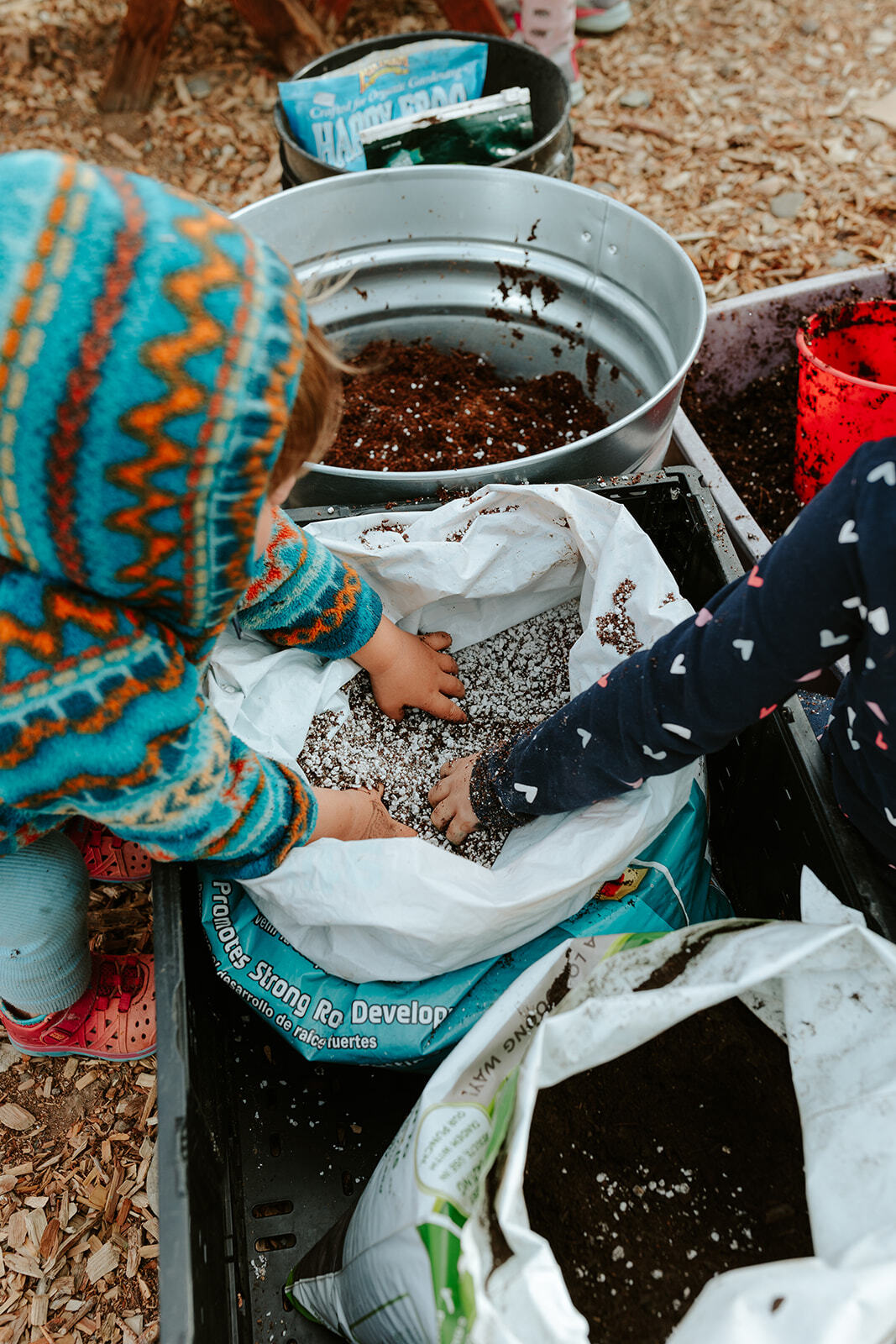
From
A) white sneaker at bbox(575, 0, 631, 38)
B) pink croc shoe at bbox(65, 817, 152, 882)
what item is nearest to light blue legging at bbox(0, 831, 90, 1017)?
pink croc shoe at bbox(65, 817, 152, 882)

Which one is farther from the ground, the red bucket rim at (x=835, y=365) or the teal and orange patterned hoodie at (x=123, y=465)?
the teal and orange patterned hoodie at (x=123, y=465)

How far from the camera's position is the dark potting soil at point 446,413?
123 centimetres

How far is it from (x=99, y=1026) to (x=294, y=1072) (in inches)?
11.9

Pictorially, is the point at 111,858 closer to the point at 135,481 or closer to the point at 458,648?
the point at 458,648

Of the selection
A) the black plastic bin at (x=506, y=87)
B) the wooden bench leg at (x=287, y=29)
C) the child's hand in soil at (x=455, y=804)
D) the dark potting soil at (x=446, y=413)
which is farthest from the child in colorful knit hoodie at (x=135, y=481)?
the wooden bench leg at (x=287, y=29)

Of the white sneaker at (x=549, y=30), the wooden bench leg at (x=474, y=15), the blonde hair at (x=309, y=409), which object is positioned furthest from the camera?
the white sneaker at (x=549, y=30)

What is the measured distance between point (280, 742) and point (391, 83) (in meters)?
1.06

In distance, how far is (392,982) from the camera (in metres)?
0.88

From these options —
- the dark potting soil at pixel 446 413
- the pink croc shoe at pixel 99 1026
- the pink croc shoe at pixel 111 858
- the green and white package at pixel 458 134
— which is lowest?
the pink croc shoe at pixel 99 1026

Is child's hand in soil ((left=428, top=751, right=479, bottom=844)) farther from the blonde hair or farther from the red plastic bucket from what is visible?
the red plastic bucket

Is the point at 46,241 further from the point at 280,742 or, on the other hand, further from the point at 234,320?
the point at 280,742

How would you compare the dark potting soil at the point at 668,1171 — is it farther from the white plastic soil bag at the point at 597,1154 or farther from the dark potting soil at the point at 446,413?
the dark potting soil at the point at 446,413

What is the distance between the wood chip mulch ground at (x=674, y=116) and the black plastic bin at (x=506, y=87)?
0.61 m

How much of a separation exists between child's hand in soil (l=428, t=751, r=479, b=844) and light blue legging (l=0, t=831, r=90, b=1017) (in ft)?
1.19
